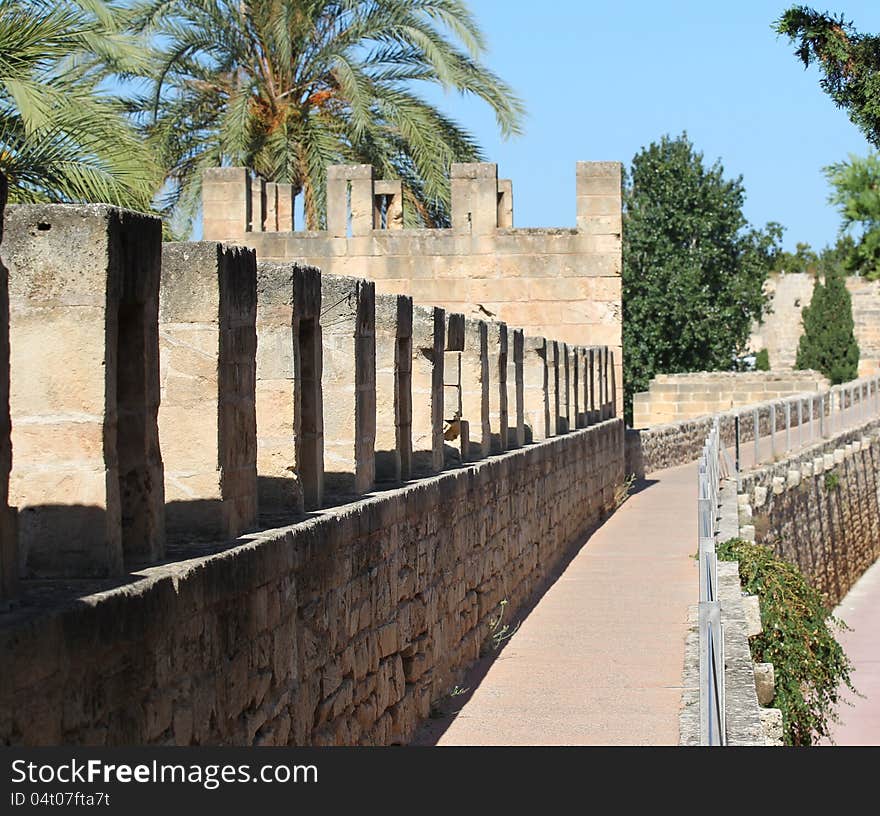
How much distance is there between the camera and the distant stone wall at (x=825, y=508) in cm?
1927

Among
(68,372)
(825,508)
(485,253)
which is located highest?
(485,253)

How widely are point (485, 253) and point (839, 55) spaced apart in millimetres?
6706

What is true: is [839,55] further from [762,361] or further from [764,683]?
[762,361]

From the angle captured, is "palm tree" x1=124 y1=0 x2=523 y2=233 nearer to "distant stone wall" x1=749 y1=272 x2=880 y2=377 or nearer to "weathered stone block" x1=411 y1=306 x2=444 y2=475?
"weathered stone block" x1=411 y1=306 x2=444 y2=475

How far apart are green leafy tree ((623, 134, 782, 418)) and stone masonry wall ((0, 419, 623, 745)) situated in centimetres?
2946

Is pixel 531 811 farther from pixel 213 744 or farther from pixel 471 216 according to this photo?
pixel 471 216

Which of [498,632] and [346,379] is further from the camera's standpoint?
[498,632]

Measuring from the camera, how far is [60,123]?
12.3 meters

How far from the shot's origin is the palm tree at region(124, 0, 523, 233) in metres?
19.3

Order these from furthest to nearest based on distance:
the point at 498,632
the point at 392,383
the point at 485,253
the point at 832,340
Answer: the point at 832,340 → the point at 485,253 → the point at 498,632 → the point at 392,383

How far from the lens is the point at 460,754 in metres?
4.05

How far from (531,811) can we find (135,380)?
165 centimetres

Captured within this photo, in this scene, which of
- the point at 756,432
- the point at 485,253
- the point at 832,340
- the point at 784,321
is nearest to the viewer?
the point at 485,253

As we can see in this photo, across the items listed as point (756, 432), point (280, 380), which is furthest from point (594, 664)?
point (756, 432)
